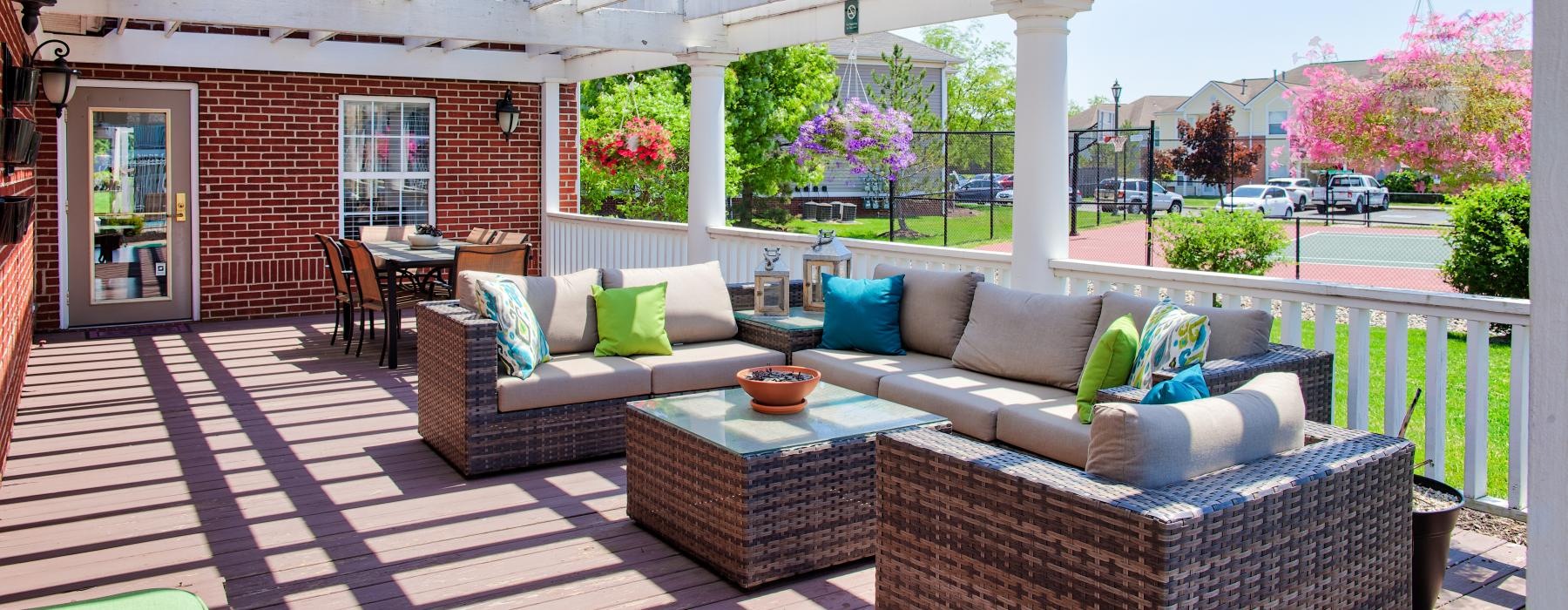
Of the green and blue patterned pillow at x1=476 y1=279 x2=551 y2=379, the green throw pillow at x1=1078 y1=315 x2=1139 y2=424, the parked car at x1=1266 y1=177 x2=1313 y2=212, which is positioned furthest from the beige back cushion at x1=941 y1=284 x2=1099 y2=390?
the parked car at x1=1266 y1=177 x2=1313 y2=212

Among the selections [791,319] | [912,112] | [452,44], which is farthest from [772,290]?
[912,112]

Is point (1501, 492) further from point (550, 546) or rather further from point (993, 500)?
point (550, 546)

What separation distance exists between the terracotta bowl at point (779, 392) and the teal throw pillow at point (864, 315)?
1354 millimetres

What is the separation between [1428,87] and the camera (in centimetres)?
1341

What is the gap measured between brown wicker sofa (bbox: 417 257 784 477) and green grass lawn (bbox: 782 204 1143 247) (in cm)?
1181

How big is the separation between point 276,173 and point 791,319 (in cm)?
632

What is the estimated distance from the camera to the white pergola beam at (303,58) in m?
8.96

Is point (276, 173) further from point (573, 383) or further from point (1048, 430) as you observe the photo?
point (1048, 430)

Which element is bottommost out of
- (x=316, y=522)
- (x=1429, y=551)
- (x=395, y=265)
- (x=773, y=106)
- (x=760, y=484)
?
(x=316, y=522)

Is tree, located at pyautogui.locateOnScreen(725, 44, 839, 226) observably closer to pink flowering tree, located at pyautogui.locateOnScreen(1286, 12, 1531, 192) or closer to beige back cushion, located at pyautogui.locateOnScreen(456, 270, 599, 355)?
pink flowering tree, located at pyautogui.locateOnScreen(1286, 12, 1531, 192)

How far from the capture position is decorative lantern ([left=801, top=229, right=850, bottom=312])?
634 centimetres

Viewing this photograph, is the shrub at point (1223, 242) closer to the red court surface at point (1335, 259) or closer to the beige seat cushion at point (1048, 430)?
the red court surface at point (1335, 259)

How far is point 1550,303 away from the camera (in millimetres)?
1884

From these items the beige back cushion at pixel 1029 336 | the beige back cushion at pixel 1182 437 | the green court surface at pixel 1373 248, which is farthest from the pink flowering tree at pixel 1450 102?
the beige back cushion at pixel 1182 437
